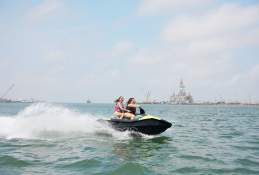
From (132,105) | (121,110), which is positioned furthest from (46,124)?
(132,105)

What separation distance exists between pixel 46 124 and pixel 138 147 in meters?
9.09

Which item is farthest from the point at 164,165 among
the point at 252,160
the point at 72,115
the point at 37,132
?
the point at 72,115

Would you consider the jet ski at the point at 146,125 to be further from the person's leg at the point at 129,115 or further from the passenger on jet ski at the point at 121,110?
the passenger on jet ski at the point at 121,110

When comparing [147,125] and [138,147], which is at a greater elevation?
[147,125]

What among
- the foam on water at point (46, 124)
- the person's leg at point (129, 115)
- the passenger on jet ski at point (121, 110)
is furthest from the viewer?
the foam on water at point (46, 124)

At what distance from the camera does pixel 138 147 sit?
50.2 ft

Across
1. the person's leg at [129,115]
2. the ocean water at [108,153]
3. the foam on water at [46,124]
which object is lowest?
the ocean water at [108,153]

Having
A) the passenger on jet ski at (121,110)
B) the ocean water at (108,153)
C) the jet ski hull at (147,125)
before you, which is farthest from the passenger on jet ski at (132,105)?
the ocean water at (108,153)

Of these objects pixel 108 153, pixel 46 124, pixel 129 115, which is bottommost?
pixel 108 153

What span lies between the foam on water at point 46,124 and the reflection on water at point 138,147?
1.82m

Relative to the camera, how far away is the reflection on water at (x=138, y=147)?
1320cm

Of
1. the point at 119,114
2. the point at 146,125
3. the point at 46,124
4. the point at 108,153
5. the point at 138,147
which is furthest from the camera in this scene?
the point at 46,124

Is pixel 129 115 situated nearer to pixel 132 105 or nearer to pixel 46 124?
pixel 132 105

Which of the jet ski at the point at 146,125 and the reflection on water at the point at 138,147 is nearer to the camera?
the reflection on water at the point at 138,147
